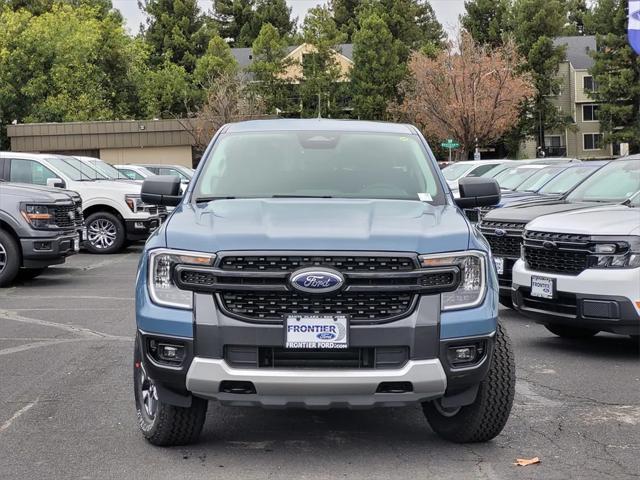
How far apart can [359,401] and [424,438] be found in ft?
3.48

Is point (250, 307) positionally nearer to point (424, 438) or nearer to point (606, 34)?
point (424, 438)

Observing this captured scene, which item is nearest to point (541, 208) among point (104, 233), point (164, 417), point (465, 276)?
point (465, 276)

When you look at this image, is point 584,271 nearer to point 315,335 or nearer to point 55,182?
point 315,335

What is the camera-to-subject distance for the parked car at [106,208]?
18000mm

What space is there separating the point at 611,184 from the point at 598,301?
270 centimetres

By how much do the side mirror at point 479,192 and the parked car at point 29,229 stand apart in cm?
806

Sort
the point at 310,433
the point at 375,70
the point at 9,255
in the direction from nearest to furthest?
the point at 310,433 → the point at 9,255 → the point at 375,70

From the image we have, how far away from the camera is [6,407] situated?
6.34 metres

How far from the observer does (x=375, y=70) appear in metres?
63.3

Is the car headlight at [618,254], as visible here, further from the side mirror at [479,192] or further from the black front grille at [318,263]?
the black front grille at [318,263]

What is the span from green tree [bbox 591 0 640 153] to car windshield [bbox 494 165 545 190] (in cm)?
4205

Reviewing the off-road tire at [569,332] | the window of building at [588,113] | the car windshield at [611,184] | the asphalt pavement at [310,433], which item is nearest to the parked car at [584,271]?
the asphalt pavement at [310,433]

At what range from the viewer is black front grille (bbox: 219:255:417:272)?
4.72 meters

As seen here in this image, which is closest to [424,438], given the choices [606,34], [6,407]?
[6,407]
